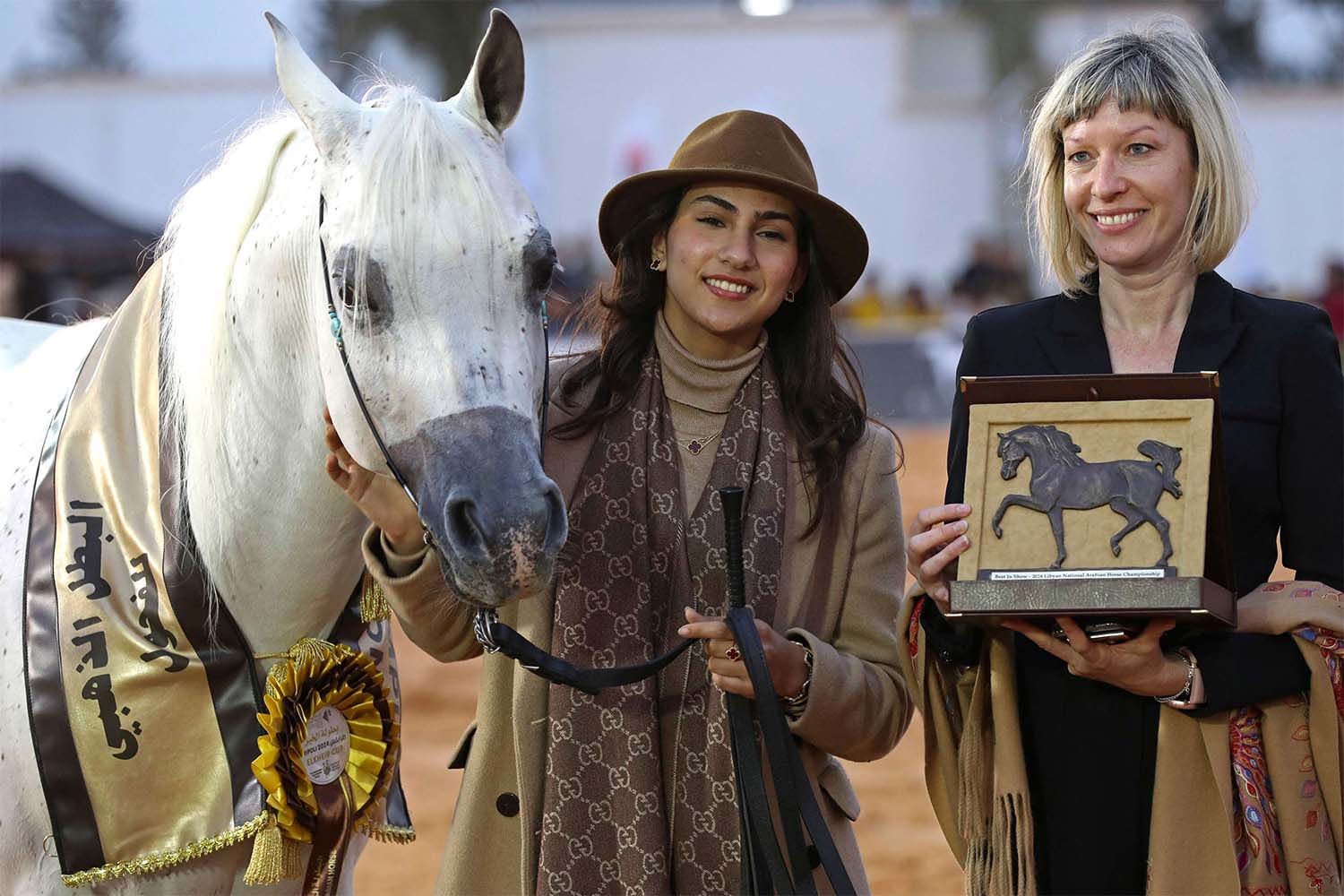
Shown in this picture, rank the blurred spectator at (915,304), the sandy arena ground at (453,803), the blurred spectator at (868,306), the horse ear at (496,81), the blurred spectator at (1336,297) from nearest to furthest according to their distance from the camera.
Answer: the horse ear at (496,81) < the sandy arena ground at (453,803) < the blurred spectator at (1336,297) < the blurred spectator at (868,306) < the blurred spectator at (915,304)

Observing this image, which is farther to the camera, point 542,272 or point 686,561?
point 686,561

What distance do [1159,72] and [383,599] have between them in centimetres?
143

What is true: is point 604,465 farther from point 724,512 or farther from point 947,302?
point 947,302

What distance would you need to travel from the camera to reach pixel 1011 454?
2027 mm

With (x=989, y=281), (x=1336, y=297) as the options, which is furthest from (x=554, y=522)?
(x=989, y=281)

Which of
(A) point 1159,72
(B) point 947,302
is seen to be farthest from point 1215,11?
(A) point 1159,72

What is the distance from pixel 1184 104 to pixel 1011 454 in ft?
1.89

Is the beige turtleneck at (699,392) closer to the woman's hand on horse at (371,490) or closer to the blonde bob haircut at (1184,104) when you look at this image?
the woman's hand on horse at (371,490)

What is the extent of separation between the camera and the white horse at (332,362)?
2012 mm

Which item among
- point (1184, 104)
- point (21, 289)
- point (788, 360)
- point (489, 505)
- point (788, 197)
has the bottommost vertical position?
point (489, 505)

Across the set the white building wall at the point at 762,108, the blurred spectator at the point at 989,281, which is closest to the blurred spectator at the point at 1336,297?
the blurred spectator at the point at 989,281

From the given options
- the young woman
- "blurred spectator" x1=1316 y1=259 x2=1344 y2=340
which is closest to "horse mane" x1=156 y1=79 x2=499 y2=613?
the young woman

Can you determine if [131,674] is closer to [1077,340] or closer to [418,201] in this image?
[418,201]

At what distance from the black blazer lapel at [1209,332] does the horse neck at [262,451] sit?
4.21 feet
